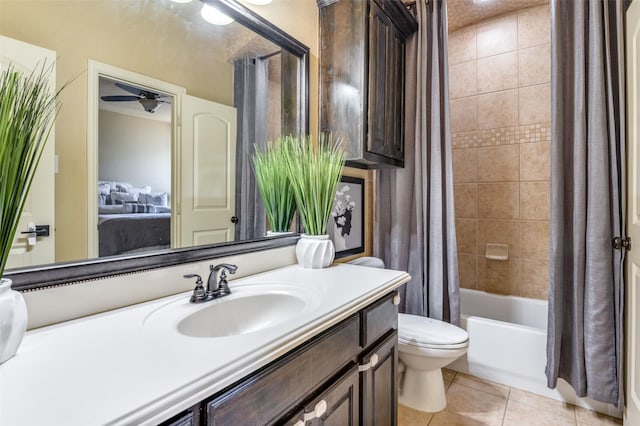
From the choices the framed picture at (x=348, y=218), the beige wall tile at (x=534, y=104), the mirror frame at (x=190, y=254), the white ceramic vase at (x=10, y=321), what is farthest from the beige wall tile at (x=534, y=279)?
the white ceramic vase at (x=10, y=321)

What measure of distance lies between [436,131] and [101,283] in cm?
186

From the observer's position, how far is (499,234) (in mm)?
2627

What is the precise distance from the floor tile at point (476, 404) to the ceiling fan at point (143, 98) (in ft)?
6.67

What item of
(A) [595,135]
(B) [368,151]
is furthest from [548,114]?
(B) [368,151]

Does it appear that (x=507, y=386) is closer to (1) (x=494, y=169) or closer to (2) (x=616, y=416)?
(2) (x=616, y=416)

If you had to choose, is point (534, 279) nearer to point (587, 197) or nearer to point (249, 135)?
point (587, 197)

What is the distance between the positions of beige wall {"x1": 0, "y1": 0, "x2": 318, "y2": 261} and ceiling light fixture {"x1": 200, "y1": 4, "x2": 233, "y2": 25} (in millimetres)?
128

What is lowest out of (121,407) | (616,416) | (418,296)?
(616,416)

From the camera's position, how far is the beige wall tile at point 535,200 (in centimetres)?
243

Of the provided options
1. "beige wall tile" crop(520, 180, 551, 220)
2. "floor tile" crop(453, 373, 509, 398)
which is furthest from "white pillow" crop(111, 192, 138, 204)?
"beige wall tile" crop(520, 180, 551, 220)

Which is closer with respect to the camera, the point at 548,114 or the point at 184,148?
the point at 184,148

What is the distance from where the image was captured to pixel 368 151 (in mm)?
1730

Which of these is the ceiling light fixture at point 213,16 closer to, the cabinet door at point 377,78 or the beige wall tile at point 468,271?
the cabinet door at point 377,78

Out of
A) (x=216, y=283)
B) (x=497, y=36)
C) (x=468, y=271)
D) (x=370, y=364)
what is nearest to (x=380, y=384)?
(x=370, y=364)
